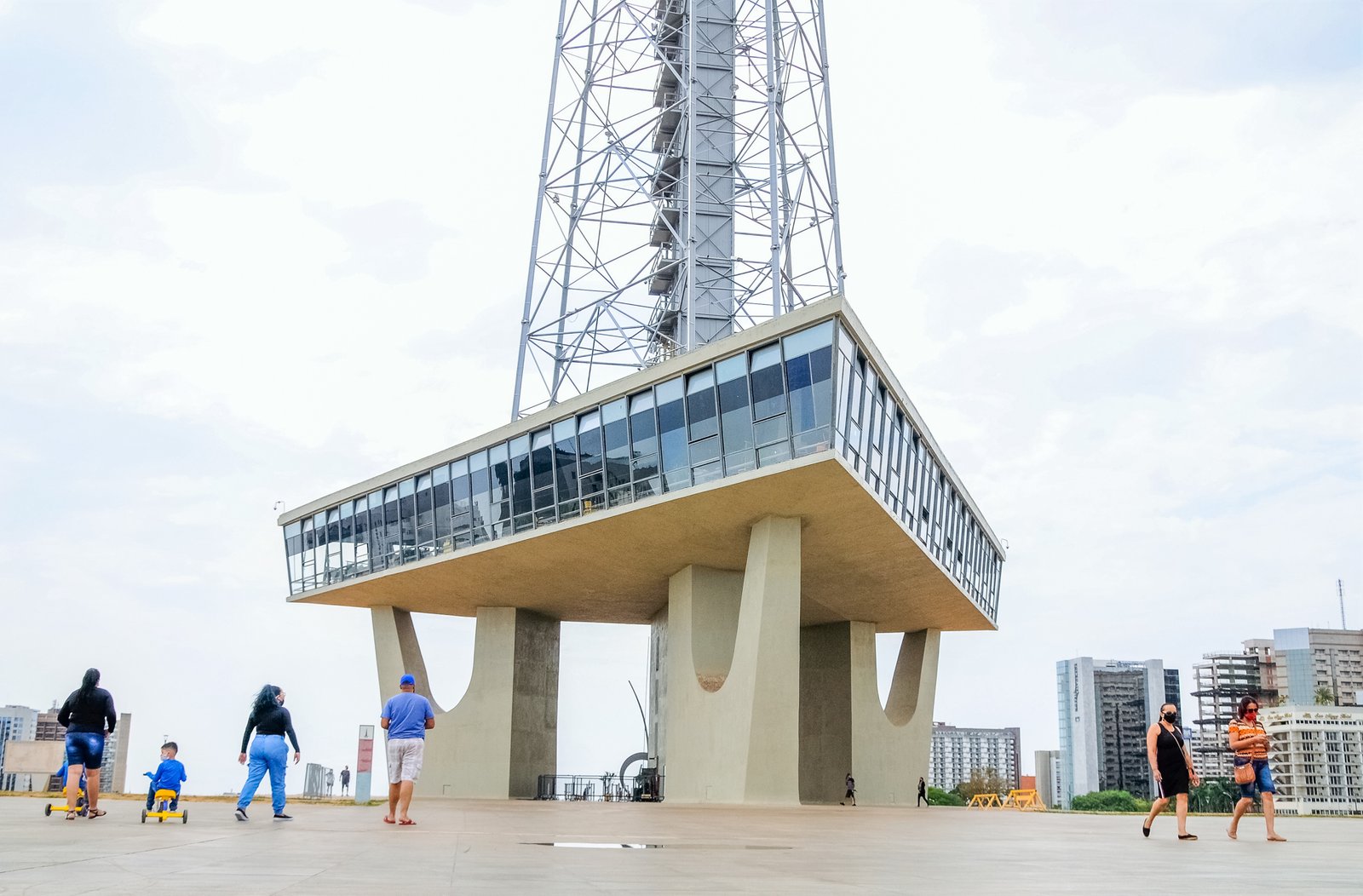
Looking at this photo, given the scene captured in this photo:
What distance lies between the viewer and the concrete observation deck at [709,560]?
28.6m

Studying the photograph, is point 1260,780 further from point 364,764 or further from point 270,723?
point 364,764

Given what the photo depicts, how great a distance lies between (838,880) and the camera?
736cm

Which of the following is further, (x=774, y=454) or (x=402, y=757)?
(x=774, y=454)

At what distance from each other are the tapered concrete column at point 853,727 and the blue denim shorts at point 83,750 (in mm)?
31776

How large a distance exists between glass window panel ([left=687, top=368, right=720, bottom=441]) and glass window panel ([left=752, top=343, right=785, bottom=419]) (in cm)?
131

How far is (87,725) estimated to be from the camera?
14664 mm

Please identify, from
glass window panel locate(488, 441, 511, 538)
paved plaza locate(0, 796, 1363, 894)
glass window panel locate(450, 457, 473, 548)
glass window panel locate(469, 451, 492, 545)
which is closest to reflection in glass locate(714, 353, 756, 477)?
glass window panel locate(488, 441, 511, 538)

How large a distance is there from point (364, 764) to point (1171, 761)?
18679 millimetres

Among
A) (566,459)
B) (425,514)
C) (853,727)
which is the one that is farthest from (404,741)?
(853,727)

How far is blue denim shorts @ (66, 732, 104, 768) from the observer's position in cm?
1441

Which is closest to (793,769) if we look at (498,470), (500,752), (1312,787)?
(498,470)

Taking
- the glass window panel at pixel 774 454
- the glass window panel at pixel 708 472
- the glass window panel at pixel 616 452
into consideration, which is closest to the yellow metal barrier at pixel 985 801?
the glass window panel at pixel 616 452

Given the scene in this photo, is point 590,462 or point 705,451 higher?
point 590,462

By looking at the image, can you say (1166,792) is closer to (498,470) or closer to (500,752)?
(498,470)
